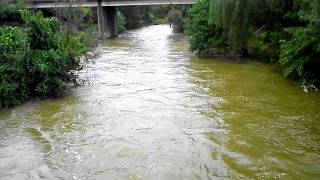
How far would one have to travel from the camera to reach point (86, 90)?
73.4 ft

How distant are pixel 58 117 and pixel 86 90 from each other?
16.0ft

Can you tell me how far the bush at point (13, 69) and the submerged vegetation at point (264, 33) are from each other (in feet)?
42.1

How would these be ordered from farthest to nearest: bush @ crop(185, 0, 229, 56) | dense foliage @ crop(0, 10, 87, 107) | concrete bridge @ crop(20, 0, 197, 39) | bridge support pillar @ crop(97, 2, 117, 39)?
bridge support pillar @ crop(97, 2, 117, 39) → concrete bridge @ crop(20, 0, 197, 39) → bush @ crop(185, 0, 229, 56) → dense foliage @ crop(0, 10, 87, 107)

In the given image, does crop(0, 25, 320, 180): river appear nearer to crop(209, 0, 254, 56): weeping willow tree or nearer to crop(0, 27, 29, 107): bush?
crop(0, 27, 29, 107): bush

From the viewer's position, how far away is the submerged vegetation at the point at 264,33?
67.5 ft

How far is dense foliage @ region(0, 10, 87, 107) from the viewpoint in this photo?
19.4 meters

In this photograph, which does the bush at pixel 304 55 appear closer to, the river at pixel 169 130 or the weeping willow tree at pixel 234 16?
the river at pixel 169 130

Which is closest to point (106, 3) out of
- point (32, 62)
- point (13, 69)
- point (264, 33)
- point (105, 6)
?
point (105, 6)

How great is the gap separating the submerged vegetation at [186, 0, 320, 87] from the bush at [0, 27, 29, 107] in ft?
42.1

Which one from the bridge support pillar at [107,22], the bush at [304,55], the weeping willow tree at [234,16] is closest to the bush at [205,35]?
the weeping willow tree at [234,16]

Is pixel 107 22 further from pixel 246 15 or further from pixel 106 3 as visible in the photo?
pixel 246 15

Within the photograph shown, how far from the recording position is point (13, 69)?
19.4 m

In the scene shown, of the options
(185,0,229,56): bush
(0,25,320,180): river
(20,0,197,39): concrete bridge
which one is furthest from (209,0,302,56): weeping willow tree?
(20,0,197,39): concrete bridge

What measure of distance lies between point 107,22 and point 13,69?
38.7m
